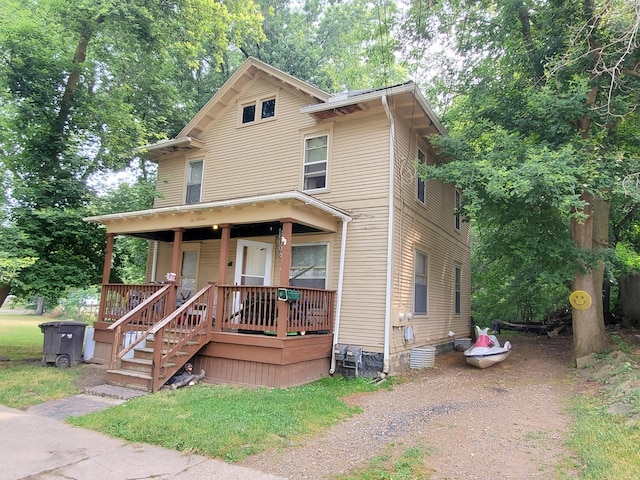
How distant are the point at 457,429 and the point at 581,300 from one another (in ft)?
20.0

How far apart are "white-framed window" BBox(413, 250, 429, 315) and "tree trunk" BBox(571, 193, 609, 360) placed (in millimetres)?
3509

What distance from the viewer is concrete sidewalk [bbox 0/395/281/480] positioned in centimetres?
418

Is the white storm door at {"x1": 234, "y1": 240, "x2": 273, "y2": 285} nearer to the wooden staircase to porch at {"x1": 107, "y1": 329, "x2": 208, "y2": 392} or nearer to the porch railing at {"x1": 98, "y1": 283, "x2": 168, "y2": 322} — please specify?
the porch railing at {"x1": 98, "y1": 283, "x2": 168, "y2": 322}

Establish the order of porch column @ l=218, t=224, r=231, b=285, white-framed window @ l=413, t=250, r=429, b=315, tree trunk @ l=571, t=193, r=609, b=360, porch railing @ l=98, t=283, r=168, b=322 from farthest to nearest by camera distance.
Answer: white-framed window @ l=413, t=250, r=429, b=315, porch railing @ l=98, t=283, r=168, b=322, tree trunk @ l=571, t=193, r=609, b=360, porch column @ l=218, t=224, r=231, b=285

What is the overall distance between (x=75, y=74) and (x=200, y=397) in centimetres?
1136

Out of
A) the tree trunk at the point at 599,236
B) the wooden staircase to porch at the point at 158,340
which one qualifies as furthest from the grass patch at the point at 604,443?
the wooden staircase to porch at the point at 158,340

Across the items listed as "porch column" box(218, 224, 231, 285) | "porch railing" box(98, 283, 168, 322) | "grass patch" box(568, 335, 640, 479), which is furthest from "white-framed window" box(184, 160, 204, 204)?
"grass patch" box(568, 335, 640, 479)

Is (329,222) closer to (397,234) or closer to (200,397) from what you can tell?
(397,234)

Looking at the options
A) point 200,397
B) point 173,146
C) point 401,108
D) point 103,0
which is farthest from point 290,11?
point 200,397

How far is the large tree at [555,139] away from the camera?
8.28 m

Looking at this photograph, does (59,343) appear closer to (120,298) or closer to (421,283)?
(120,298)

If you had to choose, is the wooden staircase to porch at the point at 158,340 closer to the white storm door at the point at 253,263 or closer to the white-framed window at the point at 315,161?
the white storm door at the point at 253,263

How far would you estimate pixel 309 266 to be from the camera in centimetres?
1011

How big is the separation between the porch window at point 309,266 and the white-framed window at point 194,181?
4.04 meters
